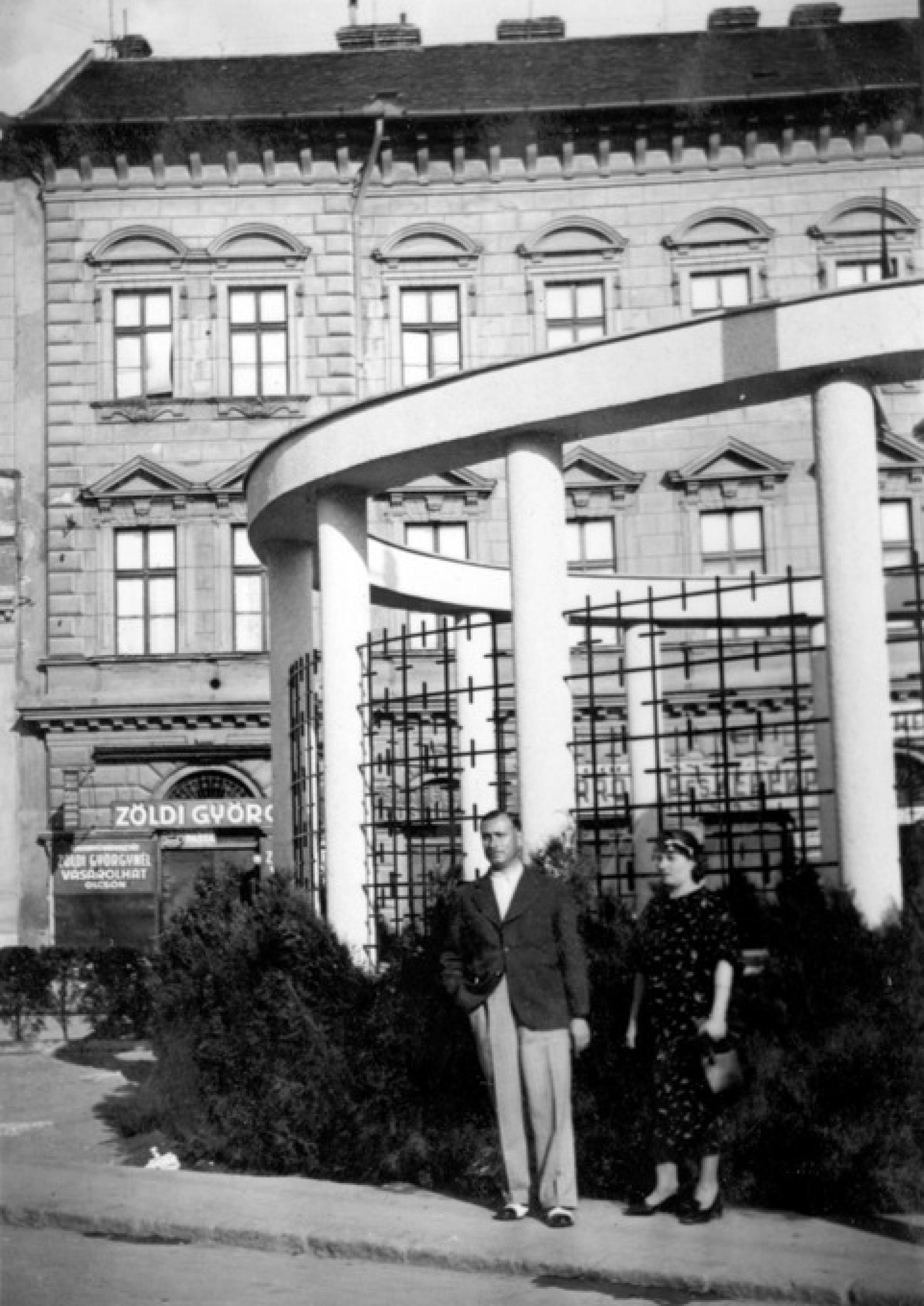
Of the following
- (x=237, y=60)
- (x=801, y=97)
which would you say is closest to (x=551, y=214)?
(x=801, y=97)

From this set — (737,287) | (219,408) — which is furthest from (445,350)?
(737,287)

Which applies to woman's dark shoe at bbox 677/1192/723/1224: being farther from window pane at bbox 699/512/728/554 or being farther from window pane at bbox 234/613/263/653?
window pane at bbox 699/512/728/554

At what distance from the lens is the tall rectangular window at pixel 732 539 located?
31.1 meters

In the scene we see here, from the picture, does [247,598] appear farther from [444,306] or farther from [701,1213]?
[701,1213]

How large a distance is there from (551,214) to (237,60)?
21.8 ft

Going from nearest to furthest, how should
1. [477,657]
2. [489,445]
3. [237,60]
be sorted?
[489,445], [477,657], [237,60]

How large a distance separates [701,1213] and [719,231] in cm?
2612

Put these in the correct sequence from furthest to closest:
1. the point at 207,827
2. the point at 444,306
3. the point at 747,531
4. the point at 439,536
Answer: the point at 444,306 < the point at 439,536 < the point at 747,531 < the point at 207,827

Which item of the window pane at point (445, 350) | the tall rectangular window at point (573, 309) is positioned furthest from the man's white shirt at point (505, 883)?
the tall rectangular window at point (573, 309)

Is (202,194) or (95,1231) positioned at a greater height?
(202,194)

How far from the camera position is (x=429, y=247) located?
31750mm

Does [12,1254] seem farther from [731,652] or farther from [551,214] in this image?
[551,214]

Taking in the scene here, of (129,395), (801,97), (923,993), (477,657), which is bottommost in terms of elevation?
(923,993)

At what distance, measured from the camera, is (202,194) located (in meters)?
31.8
